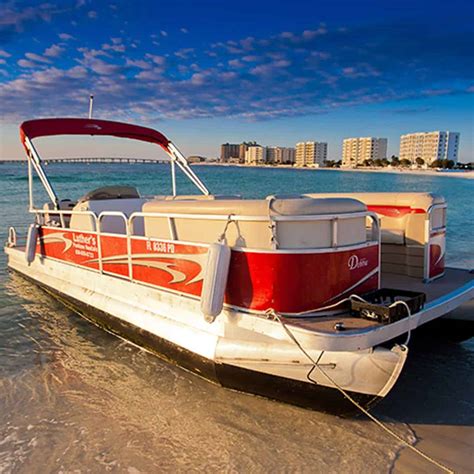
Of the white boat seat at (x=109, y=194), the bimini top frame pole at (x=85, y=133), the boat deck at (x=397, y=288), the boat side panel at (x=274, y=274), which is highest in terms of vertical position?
the bimini top frame pole at (x=85, y=133)

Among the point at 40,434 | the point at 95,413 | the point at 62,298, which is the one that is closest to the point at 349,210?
the point at 95,413

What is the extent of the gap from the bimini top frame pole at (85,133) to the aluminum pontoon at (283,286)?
98.8 inches

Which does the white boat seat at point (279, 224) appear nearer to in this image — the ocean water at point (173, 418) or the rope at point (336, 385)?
the rope at point (336, 385)

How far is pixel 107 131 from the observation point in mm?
8352

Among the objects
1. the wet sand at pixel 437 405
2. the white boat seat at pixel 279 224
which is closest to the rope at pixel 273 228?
the white boat seat at pixel 279 224

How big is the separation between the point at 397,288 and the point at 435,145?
188 m

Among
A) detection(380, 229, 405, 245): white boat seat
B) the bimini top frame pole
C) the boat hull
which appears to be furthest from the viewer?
the bimini top frame pole

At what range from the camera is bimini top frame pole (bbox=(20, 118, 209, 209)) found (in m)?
7.75

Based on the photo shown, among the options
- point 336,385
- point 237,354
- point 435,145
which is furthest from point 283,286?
point 435,145

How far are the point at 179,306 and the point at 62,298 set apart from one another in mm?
3549

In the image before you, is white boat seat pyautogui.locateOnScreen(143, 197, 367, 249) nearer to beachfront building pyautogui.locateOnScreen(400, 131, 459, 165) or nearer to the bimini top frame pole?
the bimini top frame pole

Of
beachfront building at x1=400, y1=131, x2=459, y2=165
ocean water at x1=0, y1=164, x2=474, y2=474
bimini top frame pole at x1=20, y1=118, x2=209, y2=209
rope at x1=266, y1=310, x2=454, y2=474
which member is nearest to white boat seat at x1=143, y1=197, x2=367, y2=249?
rope at x1=266, y1=310, x2=454, y2=474

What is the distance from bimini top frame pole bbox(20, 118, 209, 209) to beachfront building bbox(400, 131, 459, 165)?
178297 mm

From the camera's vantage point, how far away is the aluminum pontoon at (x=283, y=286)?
3.83 metres
